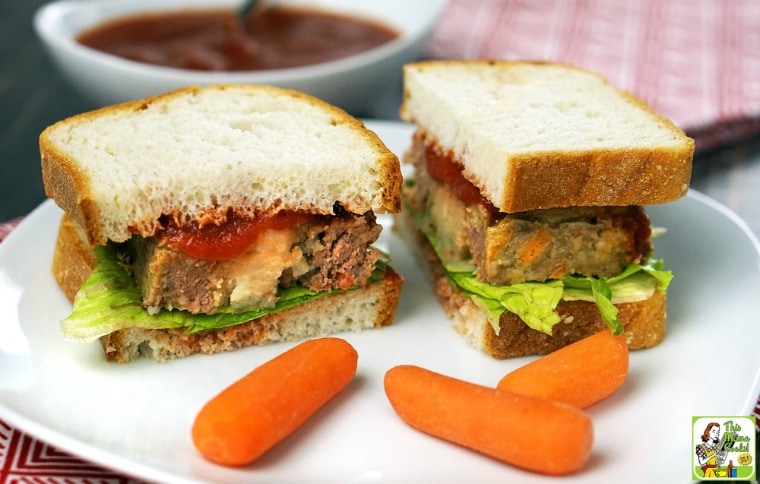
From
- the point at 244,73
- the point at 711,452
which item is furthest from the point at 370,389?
the point at 244,73

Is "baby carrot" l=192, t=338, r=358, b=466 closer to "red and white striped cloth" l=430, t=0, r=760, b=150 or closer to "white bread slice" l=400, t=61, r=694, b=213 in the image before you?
"white bread slice" l=400, t=61, r=694, b=213

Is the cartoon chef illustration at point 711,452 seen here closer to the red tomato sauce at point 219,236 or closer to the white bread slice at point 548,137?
the white bread slice at point 548,137

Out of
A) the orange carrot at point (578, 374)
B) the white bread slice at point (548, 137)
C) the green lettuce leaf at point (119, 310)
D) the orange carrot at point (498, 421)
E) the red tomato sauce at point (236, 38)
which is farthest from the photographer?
the red tomato sauce at point (236, 38)

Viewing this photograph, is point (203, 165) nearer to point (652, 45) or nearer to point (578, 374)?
point (578, 374)

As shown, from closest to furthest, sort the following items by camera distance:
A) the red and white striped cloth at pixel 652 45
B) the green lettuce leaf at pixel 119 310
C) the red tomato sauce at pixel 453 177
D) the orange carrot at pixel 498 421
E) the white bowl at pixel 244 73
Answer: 1. the orange carrot at pixel 498 421
2. the green lettuce leaf at pixel 119 310
3. the red tomato sauce at pixel 453 177
4. the white bowl at pixel 244 73
5. the red and white striped cloth at pixel 652 45

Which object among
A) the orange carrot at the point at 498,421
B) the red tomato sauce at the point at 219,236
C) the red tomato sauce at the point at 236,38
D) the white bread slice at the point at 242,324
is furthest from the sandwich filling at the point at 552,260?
the red tomato sauce at the point at 236,38

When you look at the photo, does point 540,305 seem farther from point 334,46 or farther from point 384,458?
point 334,46
